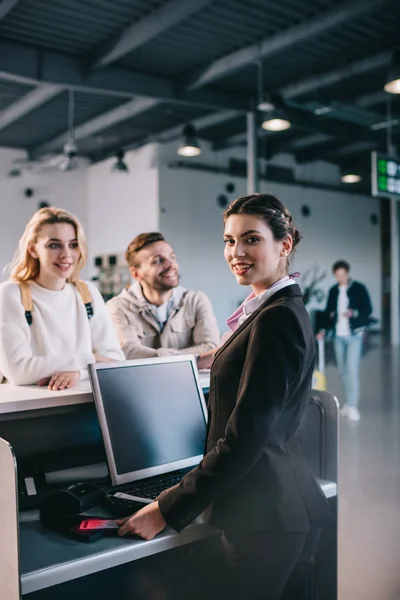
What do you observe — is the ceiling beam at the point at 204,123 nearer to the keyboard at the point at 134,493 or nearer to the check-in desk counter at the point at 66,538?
the check-in desk counter at the point at 66,538

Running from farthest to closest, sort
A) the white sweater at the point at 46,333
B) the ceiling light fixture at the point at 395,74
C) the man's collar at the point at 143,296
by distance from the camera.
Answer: the ceiling light fixture at the point at 395,74 < the man's collar at the point at 143,296 < the white sweater at the point at 46,333

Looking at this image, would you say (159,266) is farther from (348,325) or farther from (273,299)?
(348,325)

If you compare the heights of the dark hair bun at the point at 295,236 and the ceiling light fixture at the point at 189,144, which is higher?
→ the ceiling light fixture at the point at 189,144

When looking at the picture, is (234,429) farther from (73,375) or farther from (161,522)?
(73,375)

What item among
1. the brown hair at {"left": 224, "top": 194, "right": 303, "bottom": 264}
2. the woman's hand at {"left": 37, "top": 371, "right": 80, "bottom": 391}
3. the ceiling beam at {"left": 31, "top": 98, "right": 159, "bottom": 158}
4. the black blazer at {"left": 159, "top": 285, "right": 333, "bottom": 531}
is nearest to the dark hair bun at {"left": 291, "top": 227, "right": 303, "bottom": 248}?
the brown hair at {"left": 224, "top": 194, "right": 303, "bottom": 264}

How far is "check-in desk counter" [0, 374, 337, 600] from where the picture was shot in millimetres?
1445

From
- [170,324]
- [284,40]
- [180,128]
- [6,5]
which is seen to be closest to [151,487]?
[170,324]

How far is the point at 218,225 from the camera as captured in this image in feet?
38.8

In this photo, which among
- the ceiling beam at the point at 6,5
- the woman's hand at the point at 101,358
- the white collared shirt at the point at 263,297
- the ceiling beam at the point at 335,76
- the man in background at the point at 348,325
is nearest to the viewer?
the white collared shirt at the point at 263,297

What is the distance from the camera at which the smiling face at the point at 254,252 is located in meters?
1.52

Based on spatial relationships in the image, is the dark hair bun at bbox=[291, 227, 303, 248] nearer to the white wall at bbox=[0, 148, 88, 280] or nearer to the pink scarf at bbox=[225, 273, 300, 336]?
the pink scarf at bbox=[225, 273, 300, 336]

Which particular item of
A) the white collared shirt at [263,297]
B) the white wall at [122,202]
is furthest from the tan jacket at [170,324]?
the white wall at [122,202]

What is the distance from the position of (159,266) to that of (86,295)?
2.46 ft

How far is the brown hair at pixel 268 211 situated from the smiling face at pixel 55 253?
86 cm
